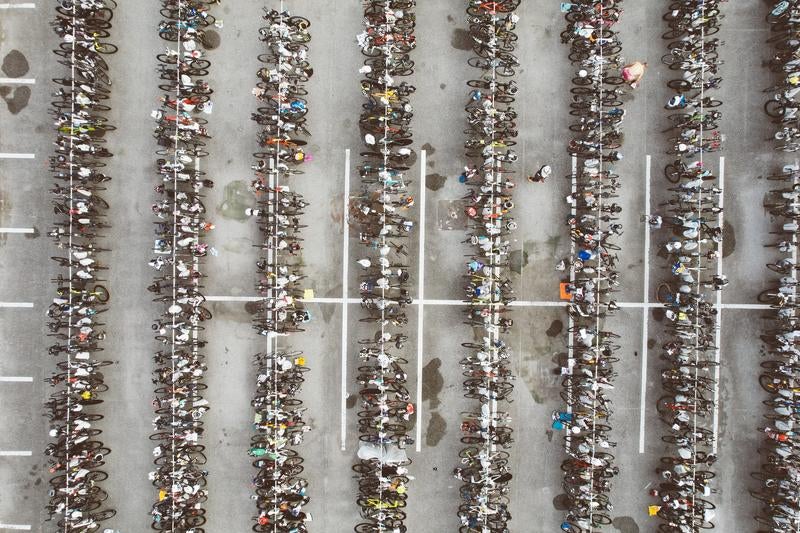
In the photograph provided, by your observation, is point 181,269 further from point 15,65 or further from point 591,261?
point 591,261

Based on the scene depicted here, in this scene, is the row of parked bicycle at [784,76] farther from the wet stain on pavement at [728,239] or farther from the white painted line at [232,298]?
the white painted line at [232,298]

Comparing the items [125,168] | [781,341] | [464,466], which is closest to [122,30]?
[125,168]

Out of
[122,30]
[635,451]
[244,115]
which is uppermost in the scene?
[122,30]

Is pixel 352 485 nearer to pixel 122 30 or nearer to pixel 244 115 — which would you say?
pixel 244 115

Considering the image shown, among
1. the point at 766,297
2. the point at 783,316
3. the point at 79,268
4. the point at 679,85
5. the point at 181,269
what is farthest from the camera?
the point at 766,297

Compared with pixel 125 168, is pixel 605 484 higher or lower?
lower

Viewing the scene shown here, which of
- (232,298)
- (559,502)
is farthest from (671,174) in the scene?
(232,298)
